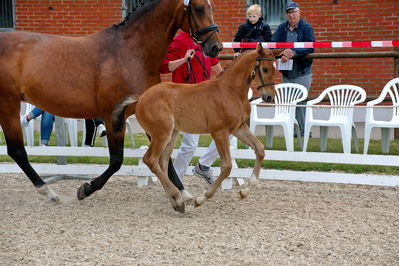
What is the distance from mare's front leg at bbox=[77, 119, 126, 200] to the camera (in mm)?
6496

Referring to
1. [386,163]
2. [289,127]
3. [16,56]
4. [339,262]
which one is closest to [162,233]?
[339,262]

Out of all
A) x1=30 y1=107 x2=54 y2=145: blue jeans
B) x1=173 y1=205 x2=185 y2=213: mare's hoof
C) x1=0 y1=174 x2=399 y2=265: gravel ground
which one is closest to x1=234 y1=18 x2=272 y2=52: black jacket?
x1=30 y1=107 x2=54 y2=145: blue jeans

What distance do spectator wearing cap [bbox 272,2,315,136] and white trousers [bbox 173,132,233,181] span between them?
10.8ft

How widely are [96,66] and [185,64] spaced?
0.97 meters

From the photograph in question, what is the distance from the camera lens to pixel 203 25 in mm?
6195

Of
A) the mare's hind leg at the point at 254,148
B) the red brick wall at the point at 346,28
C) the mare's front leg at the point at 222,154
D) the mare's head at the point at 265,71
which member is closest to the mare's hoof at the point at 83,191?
the mare's front leg at the point at 222,154

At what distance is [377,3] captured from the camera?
42.7 feet

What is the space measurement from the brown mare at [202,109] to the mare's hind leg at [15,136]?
4.10ft

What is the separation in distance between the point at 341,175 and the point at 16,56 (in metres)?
3.79

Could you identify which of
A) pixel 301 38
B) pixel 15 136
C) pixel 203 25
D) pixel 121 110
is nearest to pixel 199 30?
pixel 203 25

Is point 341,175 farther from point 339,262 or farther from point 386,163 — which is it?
point 339,262

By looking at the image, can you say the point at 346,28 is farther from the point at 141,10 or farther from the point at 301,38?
the point at 141,10

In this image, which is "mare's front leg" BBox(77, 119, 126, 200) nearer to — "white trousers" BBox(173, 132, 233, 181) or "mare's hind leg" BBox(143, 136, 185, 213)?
"mare's hind leg" BBox(143, 136, 185, 213)

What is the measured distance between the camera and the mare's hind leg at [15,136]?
22.1 ft
